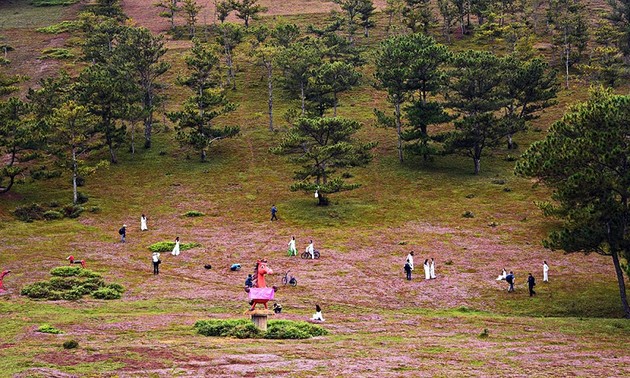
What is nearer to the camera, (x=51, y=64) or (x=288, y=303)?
(x=288, y=303)

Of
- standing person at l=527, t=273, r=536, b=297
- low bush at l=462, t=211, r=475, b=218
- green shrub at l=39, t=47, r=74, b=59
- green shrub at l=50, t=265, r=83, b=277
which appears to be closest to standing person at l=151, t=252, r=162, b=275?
green shrub at l=50, t=265, r=83, b=277

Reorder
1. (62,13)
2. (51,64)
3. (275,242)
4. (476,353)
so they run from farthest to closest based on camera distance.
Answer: (62,13), (51,64), (275,242), (476,353)

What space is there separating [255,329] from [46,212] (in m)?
55.0

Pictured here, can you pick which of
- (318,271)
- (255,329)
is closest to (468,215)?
(318,271)

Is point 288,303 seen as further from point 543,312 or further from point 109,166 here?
point 109,166

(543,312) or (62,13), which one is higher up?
(62,13)

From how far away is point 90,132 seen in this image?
97812 mm

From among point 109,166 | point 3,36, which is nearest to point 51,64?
point 3,36

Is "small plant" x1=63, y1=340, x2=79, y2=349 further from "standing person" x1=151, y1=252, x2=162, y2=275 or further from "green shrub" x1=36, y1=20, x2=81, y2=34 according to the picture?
"green shrub" x1=36, y1=20, x2=81, y2=34

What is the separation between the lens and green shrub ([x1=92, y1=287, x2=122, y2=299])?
52438 mm

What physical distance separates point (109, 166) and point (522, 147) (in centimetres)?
6229

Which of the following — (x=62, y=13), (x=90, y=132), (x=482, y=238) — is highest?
(x=62, y=13)

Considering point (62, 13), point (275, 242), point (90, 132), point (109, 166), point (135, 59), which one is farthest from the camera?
point (62, 13)

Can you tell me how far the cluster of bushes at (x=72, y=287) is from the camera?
52375 millimetres
